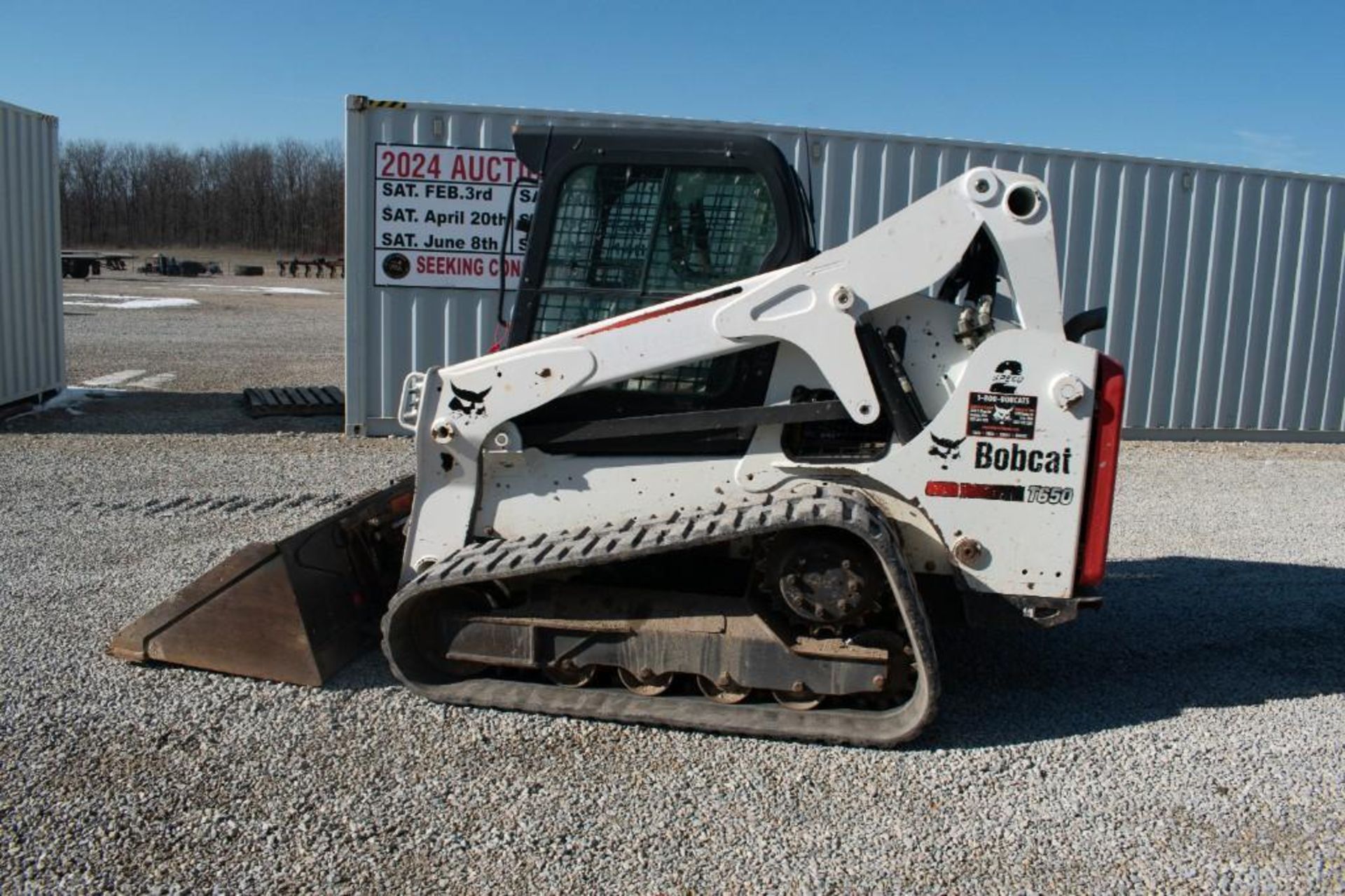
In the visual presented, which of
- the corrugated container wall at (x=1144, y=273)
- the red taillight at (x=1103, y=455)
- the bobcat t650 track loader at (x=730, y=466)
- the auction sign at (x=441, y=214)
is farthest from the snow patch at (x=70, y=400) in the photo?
the red taillight at (x=1103, y=455)

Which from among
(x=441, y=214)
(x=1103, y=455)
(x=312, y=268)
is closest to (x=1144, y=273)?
(x=441, y=214)

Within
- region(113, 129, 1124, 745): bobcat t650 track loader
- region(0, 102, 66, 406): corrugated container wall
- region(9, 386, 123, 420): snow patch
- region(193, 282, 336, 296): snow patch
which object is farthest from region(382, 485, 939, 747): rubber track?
region(193, 282, 336, 296): snow patch

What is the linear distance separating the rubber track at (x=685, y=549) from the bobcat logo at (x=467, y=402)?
549 mm

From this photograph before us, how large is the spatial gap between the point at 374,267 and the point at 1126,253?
25.5ft

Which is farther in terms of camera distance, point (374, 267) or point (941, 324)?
point (374, 267)

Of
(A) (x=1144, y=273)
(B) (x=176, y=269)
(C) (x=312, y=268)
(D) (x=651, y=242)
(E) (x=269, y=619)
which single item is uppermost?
(A) (x=1144, y=273)

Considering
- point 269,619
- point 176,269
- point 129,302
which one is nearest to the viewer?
point 269,619

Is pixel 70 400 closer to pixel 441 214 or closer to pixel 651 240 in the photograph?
pixel 441 214

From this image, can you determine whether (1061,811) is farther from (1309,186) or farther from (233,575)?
(1309,186)

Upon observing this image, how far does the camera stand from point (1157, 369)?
42.1ft

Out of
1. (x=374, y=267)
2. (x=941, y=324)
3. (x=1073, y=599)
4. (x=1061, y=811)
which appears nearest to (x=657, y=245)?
(x=941, y=324)

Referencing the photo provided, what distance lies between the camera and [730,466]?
194 inches

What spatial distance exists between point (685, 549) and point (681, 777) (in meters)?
0.85

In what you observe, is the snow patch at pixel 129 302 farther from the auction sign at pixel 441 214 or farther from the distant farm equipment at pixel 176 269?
the auction sign at pixel 441 214
